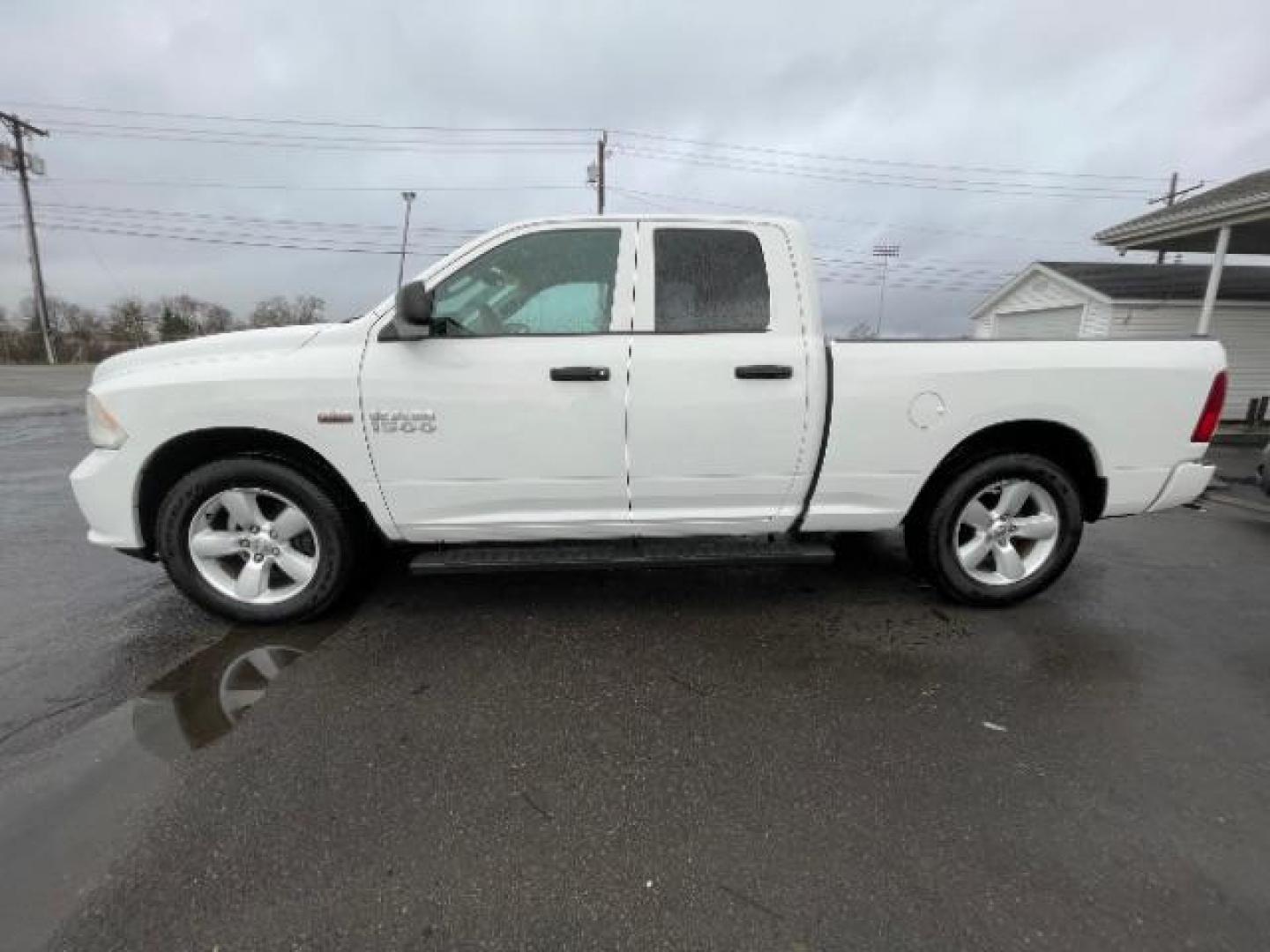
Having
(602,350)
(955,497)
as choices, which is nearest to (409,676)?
(602,350)

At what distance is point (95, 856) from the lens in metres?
1.86

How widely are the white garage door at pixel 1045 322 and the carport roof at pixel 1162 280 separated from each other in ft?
2.76

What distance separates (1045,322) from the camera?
17062mm

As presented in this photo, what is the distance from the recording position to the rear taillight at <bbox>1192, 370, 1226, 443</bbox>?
3.27 metres

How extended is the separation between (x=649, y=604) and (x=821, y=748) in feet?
4.53

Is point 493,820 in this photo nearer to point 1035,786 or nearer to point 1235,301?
point 1035,786

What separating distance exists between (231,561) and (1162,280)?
788 inches

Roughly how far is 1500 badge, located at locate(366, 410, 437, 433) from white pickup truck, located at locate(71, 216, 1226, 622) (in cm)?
1

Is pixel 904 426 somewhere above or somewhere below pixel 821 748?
above

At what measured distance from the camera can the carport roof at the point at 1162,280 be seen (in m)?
14.5

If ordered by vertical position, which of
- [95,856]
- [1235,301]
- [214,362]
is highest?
[1235,301]

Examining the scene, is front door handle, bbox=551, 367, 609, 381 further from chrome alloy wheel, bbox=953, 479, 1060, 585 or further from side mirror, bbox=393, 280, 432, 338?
chrome alloy wheel, bbox=953, 479, 1060, 585

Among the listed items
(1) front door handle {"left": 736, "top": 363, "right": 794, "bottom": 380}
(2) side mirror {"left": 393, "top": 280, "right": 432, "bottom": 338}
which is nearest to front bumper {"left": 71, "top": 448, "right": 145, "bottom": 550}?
(2) side mirror {"left": 393, "top": 280, "right": 432, "bottom": 338}

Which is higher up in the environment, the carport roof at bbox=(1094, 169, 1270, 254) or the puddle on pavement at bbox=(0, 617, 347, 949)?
the carport roof at bbox=(1094, 169, 1270, 254)
